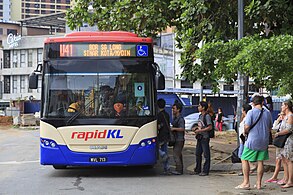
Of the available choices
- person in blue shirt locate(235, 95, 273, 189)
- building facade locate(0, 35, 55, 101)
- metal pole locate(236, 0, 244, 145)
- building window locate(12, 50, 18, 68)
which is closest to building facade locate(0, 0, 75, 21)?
building facade locate(0, 35, 55, 101)

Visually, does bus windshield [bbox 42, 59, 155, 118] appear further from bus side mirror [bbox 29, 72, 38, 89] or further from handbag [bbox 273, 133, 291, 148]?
handbag [bbox 273, 133, 291, 148]

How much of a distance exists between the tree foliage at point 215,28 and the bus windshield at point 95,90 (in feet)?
5.37

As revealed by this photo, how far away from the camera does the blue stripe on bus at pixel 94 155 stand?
36.6 ft

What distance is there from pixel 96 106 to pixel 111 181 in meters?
1.72

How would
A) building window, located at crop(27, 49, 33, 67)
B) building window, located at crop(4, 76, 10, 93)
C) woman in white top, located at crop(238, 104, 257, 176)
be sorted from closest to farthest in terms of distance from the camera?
1. woman in white top, located at crop(238, 104, 257, 176)
2. building window, located at crop(27, 49, 33, 67)
3. building window, located at crop(4, 76, 10, 93)

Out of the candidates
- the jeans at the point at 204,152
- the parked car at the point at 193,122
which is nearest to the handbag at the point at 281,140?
the jeans at the point at 204,152

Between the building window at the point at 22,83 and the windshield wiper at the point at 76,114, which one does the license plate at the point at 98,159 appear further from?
the building window at the point at 22,83

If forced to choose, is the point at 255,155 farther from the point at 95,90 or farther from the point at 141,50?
the point at 95,90

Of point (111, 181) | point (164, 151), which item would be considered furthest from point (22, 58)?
point (111, 181)

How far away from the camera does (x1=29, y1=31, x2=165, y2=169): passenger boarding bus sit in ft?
36.5

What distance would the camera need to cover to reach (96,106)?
442 inches

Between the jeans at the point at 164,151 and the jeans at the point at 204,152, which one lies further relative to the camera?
the jeans at the point at 164,151

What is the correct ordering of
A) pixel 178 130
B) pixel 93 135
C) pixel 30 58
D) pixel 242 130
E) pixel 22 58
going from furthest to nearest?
pixel 22 58 < pixel 30 58 < pixel 178 130 < pixel 93 135 < pixel 242 130

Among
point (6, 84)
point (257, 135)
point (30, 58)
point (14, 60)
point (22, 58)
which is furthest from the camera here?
point (6, 84)
